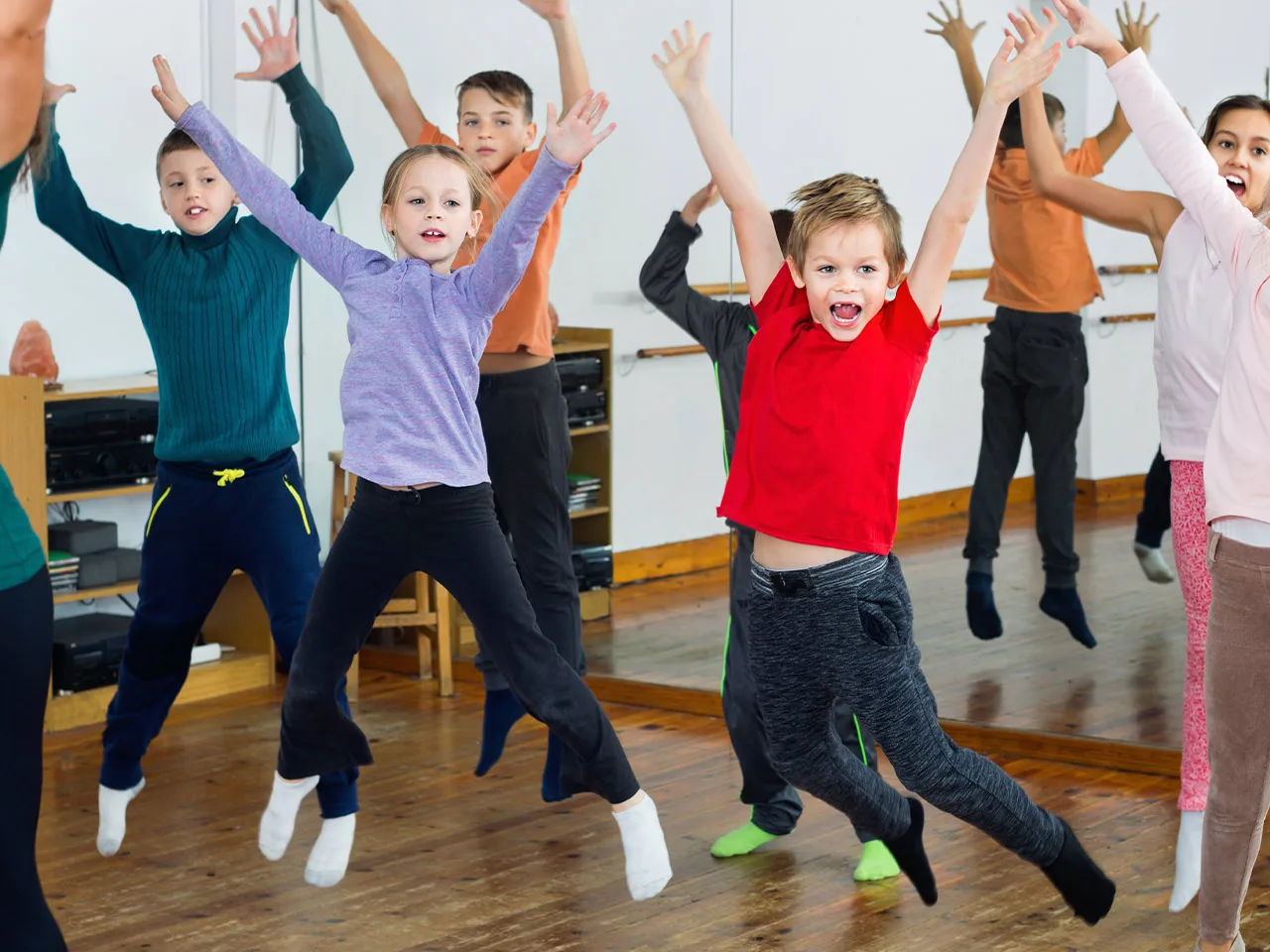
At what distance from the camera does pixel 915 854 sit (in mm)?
3064

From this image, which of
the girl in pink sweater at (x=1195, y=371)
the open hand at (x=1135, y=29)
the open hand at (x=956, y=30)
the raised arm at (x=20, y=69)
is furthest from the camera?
the open hand at (x=956, y=30)

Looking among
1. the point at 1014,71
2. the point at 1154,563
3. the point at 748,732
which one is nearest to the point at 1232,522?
the point at 1014,71

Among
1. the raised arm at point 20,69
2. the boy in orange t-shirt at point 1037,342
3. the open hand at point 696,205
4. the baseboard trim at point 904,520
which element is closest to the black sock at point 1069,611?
the boy in orange t-shirt at point 1037,342

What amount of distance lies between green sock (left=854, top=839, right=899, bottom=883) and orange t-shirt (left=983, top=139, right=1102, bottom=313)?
162cm

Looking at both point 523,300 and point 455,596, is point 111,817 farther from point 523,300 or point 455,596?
point 523,300

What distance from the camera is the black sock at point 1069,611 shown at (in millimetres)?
4512

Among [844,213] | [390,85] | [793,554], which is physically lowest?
[793,554]

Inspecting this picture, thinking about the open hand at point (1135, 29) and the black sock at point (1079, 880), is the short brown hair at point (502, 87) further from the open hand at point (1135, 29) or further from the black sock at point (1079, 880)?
the black sock at point (1079, 880)

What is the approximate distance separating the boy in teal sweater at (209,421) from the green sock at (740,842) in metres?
0.83

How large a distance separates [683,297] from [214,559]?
1.15 m

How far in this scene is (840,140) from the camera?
479cm

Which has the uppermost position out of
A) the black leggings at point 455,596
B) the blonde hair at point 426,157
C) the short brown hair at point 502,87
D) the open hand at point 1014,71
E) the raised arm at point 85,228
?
the short brown hair at point 502,87

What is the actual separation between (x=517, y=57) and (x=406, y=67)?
0.41m

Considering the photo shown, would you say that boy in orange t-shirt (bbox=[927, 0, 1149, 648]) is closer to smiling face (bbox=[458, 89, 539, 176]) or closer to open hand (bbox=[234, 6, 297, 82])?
smiling face (bbox=[458, 89, 539, 176])
